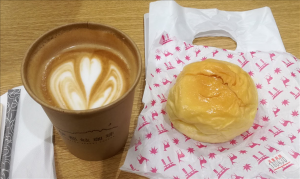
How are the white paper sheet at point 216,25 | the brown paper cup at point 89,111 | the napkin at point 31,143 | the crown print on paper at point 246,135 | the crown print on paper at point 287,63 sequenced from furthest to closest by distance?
1. the white paper sheet at point 216,25
2. the crown print on paper at point 287,63
3. the crown print on paper at point 246,135
4. the napkin at point 31,143
5. the brown paper cup at point 89,111

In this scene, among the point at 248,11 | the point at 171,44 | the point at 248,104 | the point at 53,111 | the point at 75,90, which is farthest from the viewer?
the point at 248,11

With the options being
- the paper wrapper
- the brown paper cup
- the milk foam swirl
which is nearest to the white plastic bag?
the paper wrapper

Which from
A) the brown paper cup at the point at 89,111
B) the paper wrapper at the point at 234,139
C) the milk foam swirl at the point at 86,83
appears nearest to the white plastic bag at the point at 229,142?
the paper wrapper at the point at 234,139

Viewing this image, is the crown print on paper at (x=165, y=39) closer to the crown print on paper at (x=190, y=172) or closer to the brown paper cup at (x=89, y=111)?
the brown paper cup at (x=89, y=111)

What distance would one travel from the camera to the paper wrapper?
78 cm

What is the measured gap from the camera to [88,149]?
73cm

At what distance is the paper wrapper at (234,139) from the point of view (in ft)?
2.55

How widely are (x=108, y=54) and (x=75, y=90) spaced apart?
0.16 metres

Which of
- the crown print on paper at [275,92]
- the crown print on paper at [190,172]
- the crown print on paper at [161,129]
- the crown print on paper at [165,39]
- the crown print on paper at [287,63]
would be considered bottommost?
the crown print on paper at [190,172]

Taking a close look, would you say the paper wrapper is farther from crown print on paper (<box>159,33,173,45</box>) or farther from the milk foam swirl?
the milk foam swirl

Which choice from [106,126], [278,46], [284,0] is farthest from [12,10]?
[284,0]

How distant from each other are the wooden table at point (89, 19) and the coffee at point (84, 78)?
266 millimetres

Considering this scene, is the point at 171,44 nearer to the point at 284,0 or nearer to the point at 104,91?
the point at 104,91

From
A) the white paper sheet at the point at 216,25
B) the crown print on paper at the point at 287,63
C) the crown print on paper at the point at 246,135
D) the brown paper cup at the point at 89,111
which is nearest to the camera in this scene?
the brown paper cup at the point at 89,111
